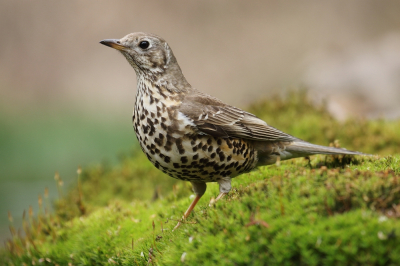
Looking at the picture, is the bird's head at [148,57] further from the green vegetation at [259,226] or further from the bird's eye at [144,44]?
the green vegetation at [259,226]

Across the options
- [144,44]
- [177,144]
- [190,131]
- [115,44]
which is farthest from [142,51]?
[177,144]

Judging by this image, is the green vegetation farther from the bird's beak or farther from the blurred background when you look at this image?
the blurred background

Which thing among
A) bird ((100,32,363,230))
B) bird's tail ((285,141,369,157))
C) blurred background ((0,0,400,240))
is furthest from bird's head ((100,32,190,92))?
blurred background ((0,0,400,240))

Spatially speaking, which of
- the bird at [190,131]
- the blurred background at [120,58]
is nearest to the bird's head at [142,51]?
the bird at [190,131]

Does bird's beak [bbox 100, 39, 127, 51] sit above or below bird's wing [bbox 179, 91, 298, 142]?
above

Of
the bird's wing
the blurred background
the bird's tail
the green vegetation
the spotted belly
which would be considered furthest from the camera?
the blurred background

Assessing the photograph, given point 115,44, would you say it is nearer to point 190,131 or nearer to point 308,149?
point 190,131
